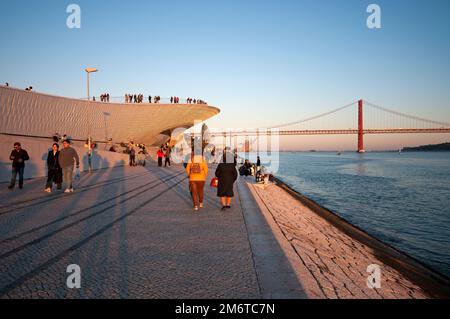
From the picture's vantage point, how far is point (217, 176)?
297 inches

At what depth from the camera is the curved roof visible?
106 ft

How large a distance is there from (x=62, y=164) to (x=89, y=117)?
36.2 m

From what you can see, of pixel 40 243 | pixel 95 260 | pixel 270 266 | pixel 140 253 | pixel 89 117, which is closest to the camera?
pixel 270 266

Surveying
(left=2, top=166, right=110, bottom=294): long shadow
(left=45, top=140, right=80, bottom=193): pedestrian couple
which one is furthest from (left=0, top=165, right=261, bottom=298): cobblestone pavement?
(left=45, top=140, right=80, bottom=193): pedestrian couple

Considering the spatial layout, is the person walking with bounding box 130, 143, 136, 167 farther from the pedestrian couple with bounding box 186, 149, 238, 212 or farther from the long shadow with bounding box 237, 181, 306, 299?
the long shadow with bounding box 237, 181, 306, 299

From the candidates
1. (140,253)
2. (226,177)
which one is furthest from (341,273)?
(226,177)

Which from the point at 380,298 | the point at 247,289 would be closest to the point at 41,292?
the point at 247,289

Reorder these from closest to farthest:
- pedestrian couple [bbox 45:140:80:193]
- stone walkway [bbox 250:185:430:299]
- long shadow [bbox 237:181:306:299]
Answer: long shadow [bbox 237:181:306:299], stone walkway [bbox 250:185:430:299], pedestrian couple [bbox 45:140:80:193]

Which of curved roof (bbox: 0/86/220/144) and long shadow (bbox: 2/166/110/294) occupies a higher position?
curved roof (bbox: 0/86/220/144)

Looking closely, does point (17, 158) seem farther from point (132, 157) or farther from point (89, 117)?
point (89, 117)

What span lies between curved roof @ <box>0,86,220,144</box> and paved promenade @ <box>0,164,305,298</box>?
17361 mm
